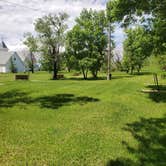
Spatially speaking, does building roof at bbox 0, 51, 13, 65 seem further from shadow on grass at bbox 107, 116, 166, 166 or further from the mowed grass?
shadow on grass at bbox 107, 116, 166, 166

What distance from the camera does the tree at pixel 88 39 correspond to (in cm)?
3975

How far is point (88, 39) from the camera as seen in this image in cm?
4022

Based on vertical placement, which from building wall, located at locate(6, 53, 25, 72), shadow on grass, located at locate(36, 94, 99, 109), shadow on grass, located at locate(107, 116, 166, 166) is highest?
building wall, located at locate(6, 53, 25, 72)

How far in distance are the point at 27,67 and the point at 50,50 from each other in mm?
43462

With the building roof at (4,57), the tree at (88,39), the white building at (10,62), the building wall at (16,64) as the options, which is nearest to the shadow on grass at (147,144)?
the tree at (88,39)

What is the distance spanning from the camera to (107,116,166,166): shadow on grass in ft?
21.6

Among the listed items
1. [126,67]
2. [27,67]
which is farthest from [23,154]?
[27,67]

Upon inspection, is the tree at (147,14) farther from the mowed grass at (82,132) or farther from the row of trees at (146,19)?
the mowed grass at (82,132)

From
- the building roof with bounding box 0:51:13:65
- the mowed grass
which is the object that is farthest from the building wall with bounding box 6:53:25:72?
the mowed grass

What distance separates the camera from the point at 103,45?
135 ft

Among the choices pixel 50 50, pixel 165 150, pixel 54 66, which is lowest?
pixel 165 150

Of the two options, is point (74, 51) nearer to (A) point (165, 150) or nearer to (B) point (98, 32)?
(B) point (98, 32)

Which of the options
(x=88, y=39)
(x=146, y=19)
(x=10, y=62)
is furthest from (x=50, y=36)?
(x=10, y=62)

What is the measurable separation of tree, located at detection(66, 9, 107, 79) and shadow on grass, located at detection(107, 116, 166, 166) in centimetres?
2970
